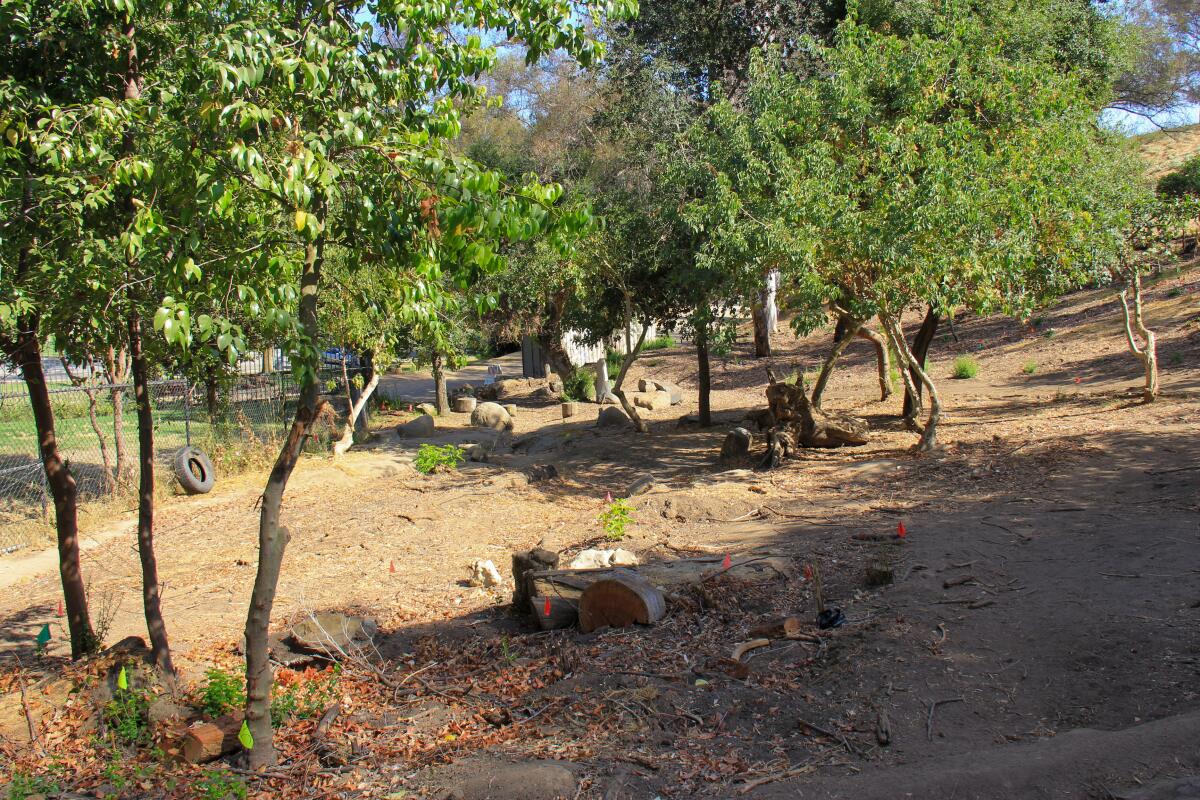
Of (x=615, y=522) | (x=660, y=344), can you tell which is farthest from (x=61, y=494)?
(x=660, y=344)

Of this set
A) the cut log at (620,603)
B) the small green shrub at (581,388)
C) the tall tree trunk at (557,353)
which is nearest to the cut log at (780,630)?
the cut log at (620,603)

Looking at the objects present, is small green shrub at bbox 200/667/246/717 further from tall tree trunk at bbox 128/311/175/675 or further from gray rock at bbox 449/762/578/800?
gray rock at bbox 449/762/578/800

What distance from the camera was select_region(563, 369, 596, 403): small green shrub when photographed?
947 inches

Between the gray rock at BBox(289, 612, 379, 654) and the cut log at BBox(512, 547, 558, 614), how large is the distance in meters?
1.15

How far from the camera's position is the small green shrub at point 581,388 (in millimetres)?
24047

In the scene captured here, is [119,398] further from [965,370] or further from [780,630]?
[965,370]

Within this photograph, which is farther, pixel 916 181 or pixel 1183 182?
pixel 1183 182

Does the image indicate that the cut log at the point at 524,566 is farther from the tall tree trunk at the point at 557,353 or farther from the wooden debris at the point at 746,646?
the tall tree trunk at the point at 557,353

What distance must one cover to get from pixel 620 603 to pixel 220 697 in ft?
9.00

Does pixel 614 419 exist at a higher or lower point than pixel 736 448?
higher

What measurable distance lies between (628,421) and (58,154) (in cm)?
1422

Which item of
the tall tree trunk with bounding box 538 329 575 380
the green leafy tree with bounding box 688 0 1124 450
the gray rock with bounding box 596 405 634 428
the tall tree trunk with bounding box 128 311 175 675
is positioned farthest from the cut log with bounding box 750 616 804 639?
the tall tree trunk with bounding box 538 329 575 380

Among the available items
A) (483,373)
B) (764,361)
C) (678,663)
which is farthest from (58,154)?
(483,373)

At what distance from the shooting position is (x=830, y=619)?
6230 millimetres
